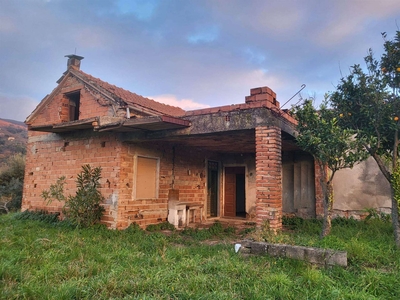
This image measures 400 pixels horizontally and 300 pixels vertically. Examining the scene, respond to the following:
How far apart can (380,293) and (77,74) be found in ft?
32.2

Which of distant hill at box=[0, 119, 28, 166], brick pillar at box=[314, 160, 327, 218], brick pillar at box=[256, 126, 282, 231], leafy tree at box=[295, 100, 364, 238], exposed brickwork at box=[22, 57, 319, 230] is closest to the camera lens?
leafy tree at box=[295, 100, 364, 238]

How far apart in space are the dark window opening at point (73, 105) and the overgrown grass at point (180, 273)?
206 inches

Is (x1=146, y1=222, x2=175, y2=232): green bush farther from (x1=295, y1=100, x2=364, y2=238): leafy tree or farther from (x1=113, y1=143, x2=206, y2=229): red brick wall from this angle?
(x1=295, y1=100, x2=364, y2=238): leafy tree

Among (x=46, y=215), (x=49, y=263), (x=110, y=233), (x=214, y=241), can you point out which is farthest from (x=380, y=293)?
(x=46, y=215)

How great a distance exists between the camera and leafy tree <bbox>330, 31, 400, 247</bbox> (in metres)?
5.64

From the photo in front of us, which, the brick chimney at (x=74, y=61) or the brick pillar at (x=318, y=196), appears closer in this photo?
the brick pillar at (x=318, y=196)

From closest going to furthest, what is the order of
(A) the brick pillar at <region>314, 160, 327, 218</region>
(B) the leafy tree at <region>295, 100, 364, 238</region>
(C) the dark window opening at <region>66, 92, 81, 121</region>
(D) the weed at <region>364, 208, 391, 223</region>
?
1. (B) the leafy tree at <region>295, 100, 364, 238</region>
2. (D) the weed at <region>364, 208, 391, 223</region>
3. (A) the brick pillar at <region>314, 160, 327, 218</region>
4. (C) the dark window opening at <region>66, 92, 81, 121</region>

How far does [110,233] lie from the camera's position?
7.55 meters

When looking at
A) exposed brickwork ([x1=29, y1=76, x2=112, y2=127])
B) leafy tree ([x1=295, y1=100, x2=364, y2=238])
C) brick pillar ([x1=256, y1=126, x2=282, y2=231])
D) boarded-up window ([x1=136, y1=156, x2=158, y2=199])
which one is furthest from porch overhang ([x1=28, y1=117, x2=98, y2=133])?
leafy tree ([x1=295, y1=100, x2=364, y2=238])

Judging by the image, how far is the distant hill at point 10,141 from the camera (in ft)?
84.9

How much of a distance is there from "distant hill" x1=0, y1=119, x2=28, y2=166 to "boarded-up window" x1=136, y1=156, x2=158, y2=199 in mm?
19816

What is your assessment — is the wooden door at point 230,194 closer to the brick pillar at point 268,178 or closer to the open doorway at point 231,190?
the open doorway at point 231,190

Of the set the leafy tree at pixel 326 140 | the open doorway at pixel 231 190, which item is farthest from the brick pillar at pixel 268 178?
the open doorway at pixel 231 190

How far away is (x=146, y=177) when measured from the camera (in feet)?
30.1
